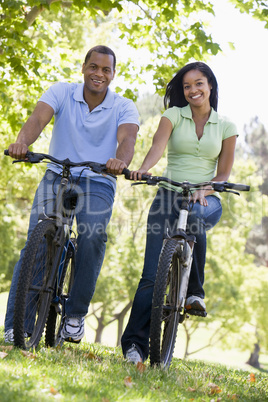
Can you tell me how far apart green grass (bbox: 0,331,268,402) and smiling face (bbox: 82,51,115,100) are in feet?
7.27

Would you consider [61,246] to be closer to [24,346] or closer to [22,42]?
[24,346]

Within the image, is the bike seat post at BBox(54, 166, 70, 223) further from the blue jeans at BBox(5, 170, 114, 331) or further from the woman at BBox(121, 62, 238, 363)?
Answer: the woman at BBox(121, 62, 238, 363)

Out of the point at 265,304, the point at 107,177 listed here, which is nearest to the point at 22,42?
the point at 107,177

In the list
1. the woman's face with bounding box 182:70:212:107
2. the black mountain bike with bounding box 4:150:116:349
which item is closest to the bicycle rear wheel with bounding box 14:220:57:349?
the black mountain bike with bounding box 4:150:116:349

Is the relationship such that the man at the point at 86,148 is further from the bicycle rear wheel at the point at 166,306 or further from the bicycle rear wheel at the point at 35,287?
the bicycle rear wheel at the point at 166,306

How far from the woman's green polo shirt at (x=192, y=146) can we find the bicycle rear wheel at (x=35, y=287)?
4.17 feet

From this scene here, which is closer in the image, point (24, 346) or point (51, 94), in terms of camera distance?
point (24, 346)

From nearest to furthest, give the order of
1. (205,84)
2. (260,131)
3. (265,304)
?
(205,84), (265,304), (260,131)

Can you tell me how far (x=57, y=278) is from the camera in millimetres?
4262

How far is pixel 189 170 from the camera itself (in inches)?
190

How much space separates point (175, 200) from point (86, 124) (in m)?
0.99

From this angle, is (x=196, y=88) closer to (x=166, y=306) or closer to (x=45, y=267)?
(x=166, y=306)

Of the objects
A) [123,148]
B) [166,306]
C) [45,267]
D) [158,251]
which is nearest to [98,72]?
[123,148]

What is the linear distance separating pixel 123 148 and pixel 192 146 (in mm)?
696
